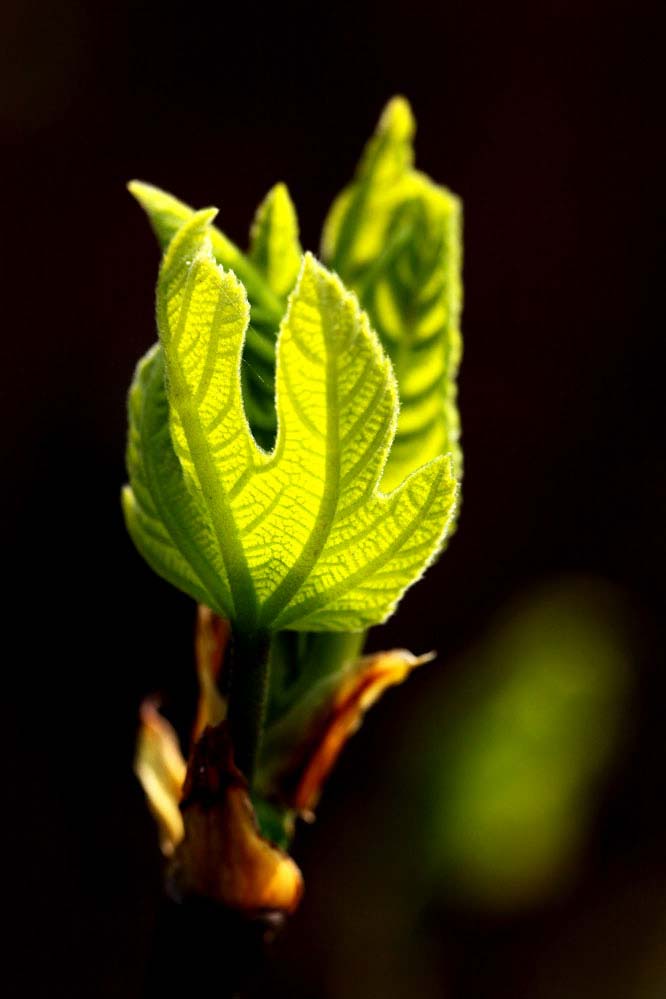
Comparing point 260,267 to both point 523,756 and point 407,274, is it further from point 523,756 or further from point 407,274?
point 523,756

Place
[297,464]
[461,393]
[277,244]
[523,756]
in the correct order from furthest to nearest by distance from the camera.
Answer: [461,393] → [523,756] → [277,244] → [297,464]

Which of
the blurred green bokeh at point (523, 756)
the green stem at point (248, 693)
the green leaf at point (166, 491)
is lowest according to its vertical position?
the blurred green bokeh at point (523, 756)

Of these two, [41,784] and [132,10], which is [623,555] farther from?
[132,10]

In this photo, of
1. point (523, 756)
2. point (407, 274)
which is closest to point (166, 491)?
point (407, 274)

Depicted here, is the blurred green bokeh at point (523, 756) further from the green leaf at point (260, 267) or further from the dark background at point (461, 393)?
the green leaf at point (260, 267)

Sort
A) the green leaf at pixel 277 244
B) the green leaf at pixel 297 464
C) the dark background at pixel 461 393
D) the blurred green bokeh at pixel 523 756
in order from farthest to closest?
1. the dark background at pixel 461 393
2. the blurred green bokeh at pixel 523 756
3. the green leaf at pixel 277 244
4. the green leaf at pixel 297 464

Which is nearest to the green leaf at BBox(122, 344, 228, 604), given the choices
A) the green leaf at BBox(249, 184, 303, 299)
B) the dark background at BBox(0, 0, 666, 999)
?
the green leaf at BBox(249, 184, 303, 299)

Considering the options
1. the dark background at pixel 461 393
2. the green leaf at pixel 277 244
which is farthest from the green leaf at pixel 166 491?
the dark background at pixel 461 393

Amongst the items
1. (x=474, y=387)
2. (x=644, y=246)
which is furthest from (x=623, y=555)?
(x=644, y=246)
